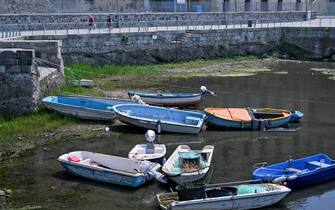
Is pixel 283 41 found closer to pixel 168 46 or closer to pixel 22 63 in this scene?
pixel 168 46

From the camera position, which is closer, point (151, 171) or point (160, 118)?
point (151, 171)

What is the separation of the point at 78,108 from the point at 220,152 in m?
6.26

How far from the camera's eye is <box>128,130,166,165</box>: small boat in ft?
53.7

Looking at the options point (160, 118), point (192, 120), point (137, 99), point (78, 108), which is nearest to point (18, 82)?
point (78, 108)

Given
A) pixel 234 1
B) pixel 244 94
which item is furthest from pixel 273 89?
pixel 234 1

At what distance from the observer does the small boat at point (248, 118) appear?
70.3ft

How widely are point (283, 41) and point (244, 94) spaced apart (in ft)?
68.5

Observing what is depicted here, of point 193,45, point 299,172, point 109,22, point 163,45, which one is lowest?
point 299,172

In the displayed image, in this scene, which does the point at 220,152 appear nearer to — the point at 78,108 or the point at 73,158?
the point at 73,158

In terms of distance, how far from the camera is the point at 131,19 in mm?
43438

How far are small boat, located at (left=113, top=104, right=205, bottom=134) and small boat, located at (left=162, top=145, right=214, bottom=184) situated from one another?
135 inches

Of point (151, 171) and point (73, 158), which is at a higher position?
point (73, 158)

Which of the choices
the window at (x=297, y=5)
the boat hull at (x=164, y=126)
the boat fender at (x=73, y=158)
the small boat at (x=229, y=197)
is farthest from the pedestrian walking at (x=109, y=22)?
the window at (x=297, y=5)

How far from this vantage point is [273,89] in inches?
1234
